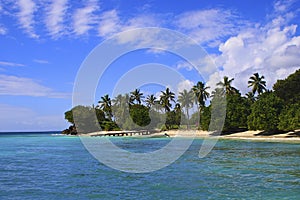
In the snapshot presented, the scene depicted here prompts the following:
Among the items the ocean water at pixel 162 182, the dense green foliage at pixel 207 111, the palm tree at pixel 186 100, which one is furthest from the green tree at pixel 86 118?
the ocean water at pixel 162 182

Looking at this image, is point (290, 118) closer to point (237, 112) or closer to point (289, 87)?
point (237, 112)

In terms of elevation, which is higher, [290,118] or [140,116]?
[140,116]

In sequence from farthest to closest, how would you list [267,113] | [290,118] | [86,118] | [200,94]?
[86,118] → [200,94] → [267,113] → [290,118]

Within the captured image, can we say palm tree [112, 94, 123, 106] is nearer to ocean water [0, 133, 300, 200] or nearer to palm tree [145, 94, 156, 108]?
palm tree [145, 94, 156, 108]

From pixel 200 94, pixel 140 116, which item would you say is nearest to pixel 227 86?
pixel 200 94

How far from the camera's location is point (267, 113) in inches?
2682

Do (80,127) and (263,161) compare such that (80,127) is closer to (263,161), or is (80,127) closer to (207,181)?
(263,161)

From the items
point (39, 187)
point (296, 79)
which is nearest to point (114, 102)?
point (296, 79)

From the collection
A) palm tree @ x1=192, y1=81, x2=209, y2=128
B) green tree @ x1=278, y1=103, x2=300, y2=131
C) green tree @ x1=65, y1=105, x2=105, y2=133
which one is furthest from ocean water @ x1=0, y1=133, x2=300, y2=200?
green tree @ x1=65, y1=105, x2=105, y2=133

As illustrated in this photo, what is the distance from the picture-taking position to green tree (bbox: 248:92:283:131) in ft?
222

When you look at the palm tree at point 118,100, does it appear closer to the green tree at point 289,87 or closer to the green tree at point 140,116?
the green tree at point 140,116

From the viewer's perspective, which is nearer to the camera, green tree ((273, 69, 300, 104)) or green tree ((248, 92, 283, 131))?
green tree ((248, 92, 283, 131))

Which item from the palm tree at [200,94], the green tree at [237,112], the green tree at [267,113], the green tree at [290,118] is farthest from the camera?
the palm tree at [200,94]

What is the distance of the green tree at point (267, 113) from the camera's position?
222 feet
